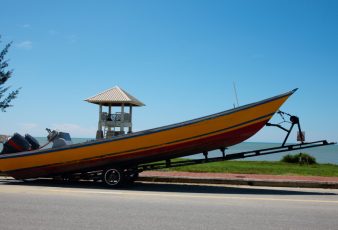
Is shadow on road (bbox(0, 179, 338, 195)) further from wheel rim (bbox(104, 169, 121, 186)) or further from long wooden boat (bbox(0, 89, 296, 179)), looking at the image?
long wooden boat (bbox(0, 89, 296, 179))

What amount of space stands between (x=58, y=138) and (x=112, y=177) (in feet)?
7.45

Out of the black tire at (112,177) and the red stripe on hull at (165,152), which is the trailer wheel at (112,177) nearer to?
the black tire at (112,177)

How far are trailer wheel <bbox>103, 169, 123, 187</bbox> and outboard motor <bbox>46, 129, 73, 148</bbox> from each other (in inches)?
71.4

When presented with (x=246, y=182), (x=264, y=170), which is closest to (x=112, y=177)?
(x=246, y=182)

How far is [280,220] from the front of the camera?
5793 millimetres

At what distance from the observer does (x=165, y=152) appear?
10047 mm

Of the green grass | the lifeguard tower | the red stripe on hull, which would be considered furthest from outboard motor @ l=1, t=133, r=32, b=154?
the lifeguard tower

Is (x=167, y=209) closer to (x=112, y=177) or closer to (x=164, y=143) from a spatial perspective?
(x=164, y=143)

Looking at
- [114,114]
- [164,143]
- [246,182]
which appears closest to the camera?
→ [164,143]

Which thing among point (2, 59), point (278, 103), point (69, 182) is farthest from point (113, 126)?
point (278, 103)

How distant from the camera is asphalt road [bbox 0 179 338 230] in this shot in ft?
17.9

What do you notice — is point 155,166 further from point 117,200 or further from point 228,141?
point 117,200

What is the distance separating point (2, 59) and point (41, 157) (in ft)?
31.0

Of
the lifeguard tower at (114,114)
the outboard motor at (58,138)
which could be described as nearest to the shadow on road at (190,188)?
the outboard motor at (58,138)
